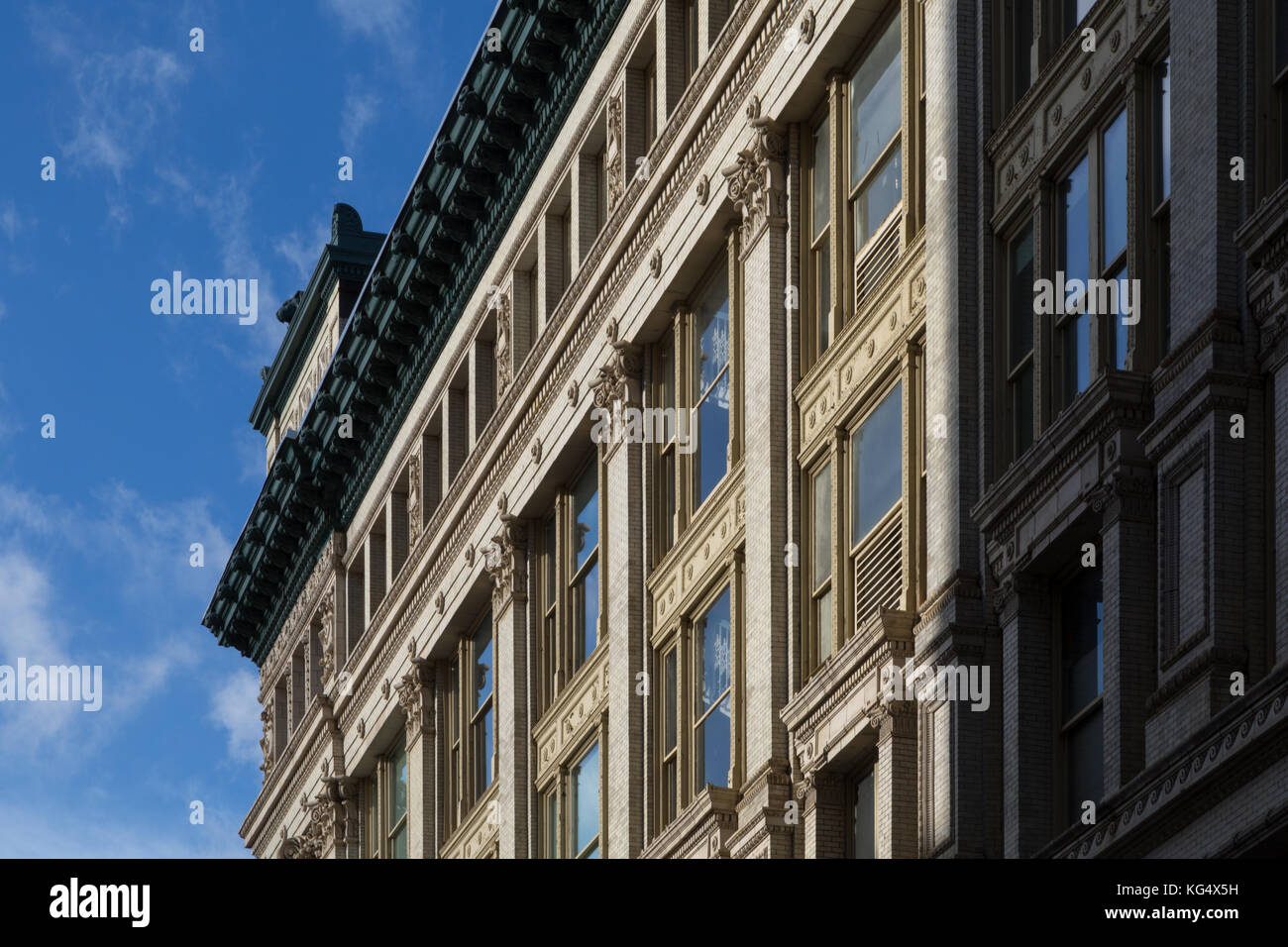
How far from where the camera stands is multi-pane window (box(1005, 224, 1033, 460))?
28328mm

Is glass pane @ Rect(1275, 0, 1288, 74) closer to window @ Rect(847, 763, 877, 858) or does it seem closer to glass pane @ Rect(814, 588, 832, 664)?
window @ Rect(847, 763, 877, 858)

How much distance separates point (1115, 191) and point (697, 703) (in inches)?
517

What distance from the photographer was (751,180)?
36.5m

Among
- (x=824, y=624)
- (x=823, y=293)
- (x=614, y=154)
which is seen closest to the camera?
(x=824, y=624)

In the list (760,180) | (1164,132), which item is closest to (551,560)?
(760,180)

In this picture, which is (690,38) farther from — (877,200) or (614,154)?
(877,200)

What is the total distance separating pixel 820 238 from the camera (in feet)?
115

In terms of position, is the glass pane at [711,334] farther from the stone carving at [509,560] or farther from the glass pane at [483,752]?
the glass pane at [483,752]

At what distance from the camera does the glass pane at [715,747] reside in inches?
1419

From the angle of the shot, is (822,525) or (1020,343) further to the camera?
(822,525)

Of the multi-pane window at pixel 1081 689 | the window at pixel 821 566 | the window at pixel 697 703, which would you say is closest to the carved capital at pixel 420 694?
the window at pixel 697 703

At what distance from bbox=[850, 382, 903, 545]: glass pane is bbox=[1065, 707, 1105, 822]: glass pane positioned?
5.26 meters

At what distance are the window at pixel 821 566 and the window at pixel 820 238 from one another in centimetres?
178
